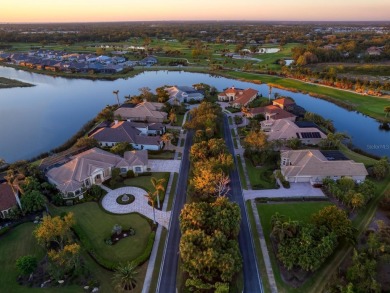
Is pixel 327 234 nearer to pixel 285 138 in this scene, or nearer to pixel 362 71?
pixel 285 138

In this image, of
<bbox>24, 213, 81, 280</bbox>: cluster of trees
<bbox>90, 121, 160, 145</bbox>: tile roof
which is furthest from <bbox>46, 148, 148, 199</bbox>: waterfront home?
<bbox>24, 213, 81, 280</bbox>: cluster of trees

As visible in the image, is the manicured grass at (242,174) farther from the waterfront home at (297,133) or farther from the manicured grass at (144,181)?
the manicured grass at (144,181)

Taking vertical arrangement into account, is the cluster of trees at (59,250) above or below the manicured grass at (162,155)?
above

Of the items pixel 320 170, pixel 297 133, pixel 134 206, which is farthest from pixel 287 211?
pixel 297 133

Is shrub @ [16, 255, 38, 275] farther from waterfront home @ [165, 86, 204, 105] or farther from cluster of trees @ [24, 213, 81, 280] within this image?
waterfront home @ [165, 86, 204, 105]

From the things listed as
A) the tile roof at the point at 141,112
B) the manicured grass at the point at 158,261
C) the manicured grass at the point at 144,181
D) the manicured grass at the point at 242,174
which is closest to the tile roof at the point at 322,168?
the manicured grass at the point at 242,174

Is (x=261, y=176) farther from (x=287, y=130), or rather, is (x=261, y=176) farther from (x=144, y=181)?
(x=144, y=181)

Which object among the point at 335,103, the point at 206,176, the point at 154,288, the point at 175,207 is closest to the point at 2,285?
the point at 154,288
